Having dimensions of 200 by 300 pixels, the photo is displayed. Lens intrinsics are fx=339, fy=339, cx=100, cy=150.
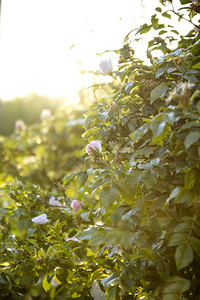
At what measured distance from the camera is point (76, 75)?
5.51 ft

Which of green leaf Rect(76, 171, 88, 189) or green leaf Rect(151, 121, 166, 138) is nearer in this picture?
green leaf Rect(151, 121, 166, 138)

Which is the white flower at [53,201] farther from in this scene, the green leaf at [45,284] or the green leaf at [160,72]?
the green leaf at [160,72]

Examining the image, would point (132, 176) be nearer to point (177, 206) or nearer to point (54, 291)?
point (177, 206)

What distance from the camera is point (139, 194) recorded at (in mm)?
951

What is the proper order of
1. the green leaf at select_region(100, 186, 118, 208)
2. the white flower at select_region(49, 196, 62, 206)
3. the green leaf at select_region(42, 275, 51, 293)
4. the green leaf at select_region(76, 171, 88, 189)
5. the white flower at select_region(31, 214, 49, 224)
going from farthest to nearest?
1. the white flower at select_region(49, 196, 62, 206)
2. the white flower at select_region(31, 214, 49, 224)
3. the green leaf at select_region(42, 275, 51, 293)
4. the green leaf at select_region(76, 171, 88, 189)
5. the green leaf at select_region(100, 186, 118, 208)

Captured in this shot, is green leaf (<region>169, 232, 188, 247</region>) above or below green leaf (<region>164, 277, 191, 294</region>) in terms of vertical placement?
above

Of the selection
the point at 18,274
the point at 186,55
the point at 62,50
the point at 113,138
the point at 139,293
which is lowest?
the point at 139,293

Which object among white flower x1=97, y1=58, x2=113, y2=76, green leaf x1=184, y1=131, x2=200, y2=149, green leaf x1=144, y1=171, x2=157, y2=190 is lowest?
green leaf x1=144, y1=171, x2=157, y2=190

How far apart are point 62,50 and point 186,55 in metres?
0.99

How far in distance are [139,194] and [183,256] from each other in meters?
0.27

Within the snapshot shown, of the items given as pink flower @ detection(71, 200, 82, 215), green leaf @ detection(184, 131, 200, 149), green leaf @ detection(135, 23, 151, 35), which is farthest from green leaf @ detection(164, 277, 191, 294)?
green leaf @ detection(135, 23, 151, 35)

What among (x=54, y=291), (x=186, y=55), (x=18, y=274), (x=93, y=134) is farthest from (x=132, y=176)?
(x=18, y=274)

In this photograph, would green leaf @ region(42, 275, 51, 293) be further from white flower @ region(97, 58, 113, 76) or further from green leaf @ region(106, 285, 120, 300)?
white flower @ region(97, 58, 113, 76)

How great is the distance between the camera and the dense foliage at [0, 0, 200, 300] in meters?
0.75
